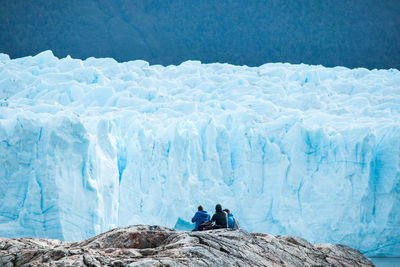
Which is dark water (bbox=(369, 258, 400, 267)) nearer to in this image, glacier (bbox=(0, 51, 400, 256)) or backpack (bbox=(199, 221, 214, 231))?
glacier (bbox=(0, 51, 400, 256))

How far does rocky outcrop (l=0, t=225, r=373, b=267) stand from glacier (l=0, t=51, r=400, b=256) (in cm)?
560

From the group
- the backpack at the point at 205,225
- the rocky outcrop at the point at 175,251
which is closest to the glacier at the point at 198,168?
the backpack at the point at 205,225

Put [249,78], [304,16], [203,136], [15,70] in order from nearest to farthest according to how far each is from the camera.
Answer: [203,136], [15,70], [249,78], [304,16]

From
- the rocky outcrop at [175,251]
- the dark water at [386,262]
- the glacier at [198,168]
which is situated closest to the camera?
the rocky outcrop at [175,251]

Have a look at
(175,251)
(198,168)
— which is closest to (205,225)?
(175,251)

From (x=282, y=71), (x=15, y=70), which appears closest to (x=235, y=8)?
(x=282, y=71)

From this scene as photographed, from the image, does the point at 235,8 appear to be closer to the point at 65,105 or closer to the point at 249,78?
the point at 249,78

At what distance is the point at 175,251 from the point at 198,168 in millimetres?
8505

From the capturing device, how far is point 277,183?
36.9 feet

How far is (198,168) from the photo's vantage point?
37.9 ft

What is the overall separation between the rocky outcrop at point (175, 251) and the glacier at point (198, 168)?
560cm

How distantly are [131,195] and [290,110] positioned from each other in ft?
17.0

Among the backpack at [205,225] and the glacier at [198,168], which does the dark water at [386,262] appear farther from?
the backpack at [205,225]

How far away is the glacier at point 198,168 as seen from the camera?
9.86 meters
